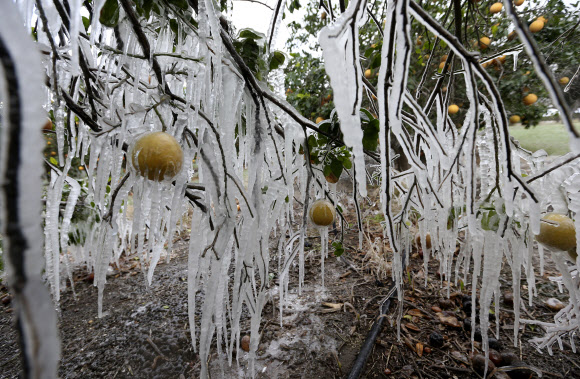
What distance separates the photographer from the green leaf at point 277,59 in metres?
0.62

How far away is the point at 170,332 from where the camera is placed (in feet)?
3.96

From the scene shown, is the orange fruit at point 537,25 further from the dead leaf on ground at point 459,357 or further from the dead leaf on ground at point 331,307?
the dead leaf on ground at point 331,307

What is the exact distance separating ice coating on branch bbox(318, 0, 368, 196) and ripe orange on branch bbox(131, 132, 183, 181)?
291mm

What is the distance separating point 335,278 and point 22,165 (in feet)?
5.51

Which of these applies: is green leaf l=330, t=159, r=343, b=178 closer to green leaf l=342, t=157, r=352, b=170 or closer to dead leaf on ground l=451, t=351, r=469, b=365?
green leaf l=342, t=157, r=352, b=170

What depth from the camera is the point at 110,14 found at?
0.46 metres

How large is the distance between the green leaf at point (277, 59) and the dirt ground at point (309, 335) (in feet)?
2.98

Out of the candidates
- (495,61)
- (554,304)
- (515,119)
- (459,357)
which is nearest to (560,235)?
(459,357)

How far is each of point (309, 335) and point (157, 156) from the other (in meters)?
1.09

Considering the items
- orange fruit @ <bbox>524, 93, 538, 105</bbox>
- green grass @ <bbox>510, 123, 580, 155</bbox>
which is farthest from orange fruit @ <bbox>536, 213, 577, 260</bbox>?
green grass @ <bbox>510, 123, 580, 155</bbox>

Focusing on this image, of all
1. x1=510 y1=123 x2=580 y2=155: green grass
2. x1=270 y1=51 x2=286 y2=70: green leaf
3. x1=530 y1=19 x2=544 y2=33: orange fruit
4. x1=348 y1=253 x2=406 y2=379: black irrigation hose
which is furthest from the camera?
x1=510 y1=123 x2=580 y2=155: green grass

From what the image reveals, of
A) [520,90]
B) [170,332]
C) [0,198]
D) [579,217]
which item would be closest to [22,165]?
[0,198]

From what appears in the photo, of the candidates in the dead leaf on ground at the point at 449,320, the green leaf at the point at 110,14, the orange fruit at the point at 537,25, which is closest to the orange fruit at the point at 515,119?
the orange fruit at the point at 537,25

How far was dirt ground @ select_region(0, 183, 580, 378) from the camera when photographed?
3.25 ft
